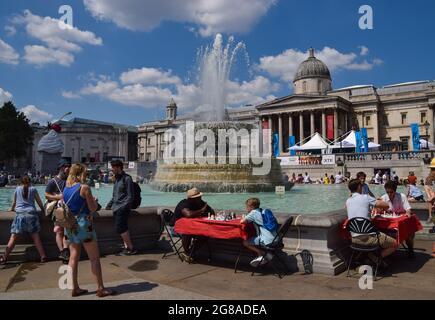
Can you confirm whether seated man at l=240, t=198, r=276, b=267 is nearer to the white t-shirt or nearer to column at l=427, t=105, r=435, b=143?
the white t-shirt

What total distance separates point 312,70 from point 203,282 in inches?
3034

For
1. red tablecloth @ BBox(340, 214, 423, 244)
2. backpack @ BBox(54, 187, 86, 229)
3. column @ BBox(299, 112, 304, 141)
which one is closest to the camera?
backpack @ BBox(54, 187, 86, 229)

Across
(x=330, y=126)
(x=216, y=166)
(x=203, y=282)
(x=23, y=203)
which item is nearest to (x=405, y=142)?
(x=330, y=126)

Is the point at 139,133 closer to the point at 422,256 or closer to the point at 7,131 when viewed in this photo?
the point at 7,131

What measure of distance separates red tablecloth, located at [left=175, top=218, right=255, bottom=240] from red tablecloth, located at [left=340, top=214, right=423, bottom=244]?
161 centimetres

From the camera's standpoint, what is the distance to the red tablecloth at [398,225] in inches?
239

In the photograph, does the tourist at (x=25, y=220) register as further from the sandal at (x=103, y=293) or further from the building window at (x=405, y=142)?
the building window at (x=405, y=142)

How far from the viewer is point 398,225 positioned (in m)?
6.08

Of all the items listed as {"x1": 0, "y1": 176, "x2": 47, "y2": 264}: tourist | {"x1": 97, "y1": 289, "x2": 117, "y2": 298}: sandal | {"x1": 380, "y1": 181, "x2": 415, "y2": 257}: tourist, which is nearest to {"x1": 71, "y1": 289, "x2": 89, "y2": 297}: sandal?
{"x1": 97, "y1": 289, "x2": 117, "y2": 298}: sandal

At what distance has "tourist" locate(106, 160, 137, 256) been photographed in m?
6.95

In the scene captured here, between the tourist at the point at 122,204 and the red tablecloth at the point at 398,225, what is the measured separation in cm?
383

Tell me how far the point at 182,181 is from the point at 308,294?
14.1 metres

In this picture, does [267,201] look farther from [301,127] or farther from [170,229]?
[301,127]

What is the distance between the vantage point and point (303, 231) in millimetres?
5953
